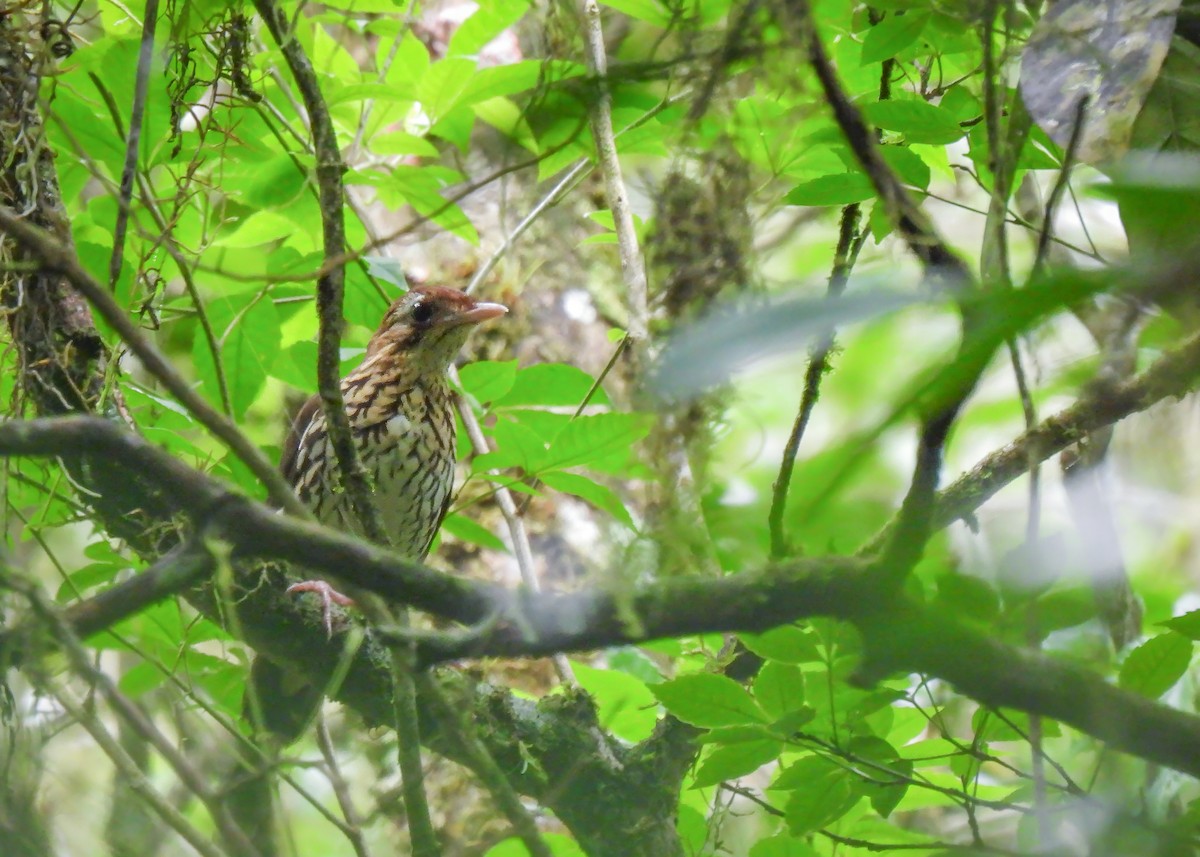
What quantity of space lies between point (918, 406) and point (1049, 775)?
200 cm

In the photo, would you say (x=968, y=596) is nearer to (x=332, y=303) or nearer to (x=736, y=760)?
(x=736, y=760)

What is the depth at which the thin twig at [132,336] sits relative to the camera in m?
1.46

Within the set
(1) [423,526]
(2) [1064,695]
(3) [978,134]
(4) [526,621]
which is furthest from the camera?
(1) [423,526]

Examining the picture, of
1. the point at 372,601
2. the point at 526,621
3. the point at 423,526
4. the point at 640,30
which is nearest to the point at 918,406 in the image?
the point at 526,621

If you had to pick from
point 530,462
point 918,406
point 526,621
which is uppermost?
point 530,462

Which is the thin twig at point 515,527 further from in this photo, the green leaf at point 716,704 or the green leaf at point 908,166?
the green leaf at point 908,166

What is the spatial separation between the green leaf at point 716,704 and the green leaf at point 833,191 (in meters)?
0.86

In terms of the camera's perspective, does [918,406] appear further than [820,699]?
No

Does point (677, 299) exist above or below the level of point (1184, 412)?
above

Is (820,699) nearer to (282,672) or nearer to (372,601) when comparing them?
(372,601)

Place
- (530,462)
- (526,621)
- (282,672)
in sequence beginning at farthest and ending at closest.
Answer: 1. (282,672)
2. (530,462)
3. (526,621)

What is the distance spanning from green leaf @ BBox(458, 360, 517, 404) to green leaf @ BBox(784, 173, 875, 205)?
1067 mm

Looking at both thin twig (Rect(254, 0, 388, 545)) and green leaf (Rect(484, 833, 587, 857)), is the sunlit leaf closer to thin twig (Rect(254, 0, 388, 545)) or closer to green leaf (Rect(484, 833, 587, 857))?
thin twig (Rect(254, 0, 388, 545))

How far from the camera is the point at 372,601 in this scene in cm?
197
